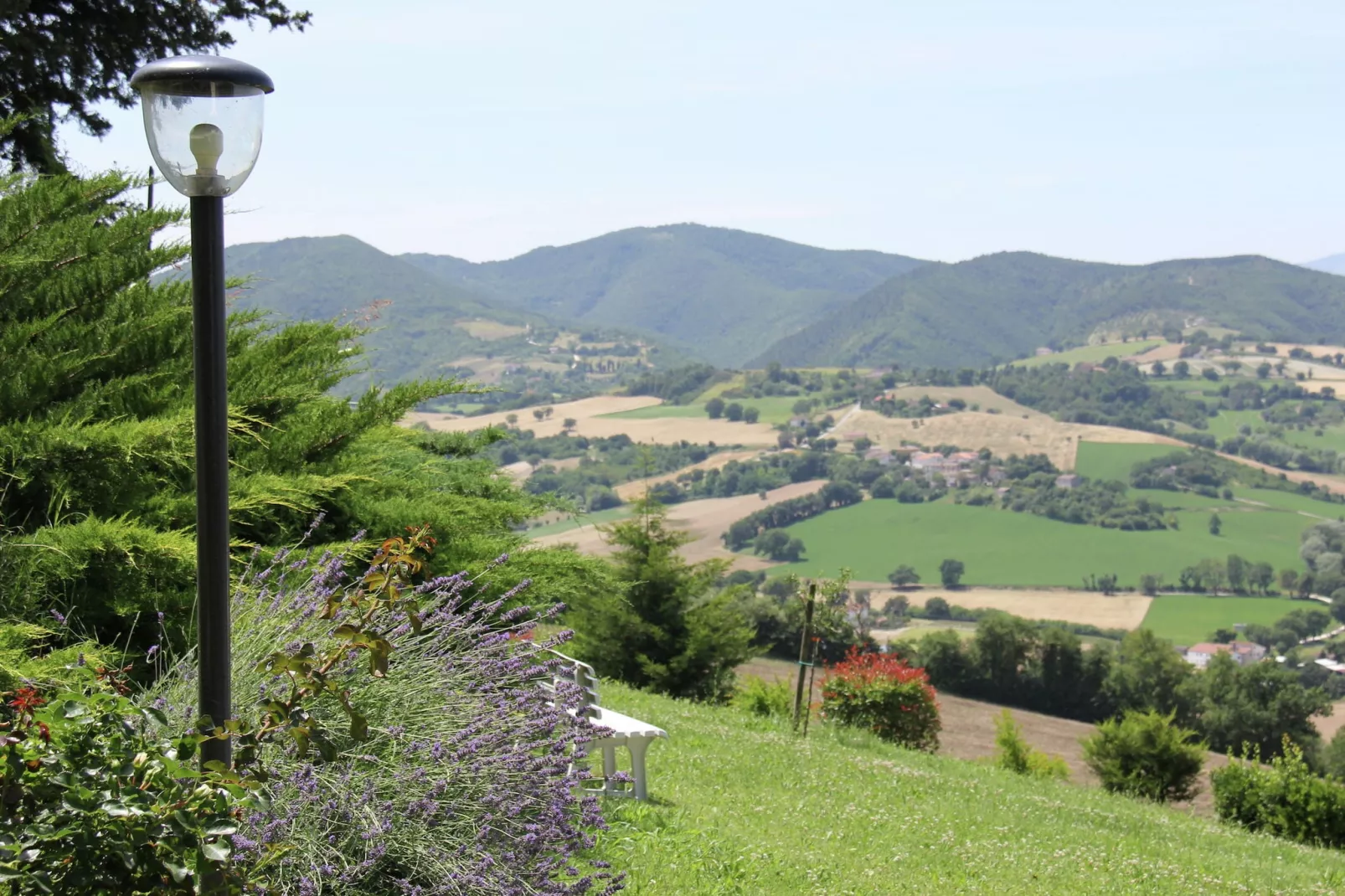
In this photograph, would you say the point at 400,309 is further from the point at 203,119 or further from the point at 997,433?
the point at 203,119

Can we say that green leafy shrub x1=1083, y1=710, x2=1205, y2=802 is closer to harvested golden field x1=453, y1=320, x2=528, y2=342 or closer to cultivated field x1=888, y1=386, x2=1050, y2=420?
cultivated field x1=888, y1=386, x2=1050, y2=420

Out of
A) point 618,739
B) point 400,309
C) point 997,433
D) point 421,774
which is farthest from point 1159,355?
point 421,774

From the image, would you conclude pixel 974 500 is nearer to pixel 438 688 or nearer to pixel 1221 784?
pixel 1221 784

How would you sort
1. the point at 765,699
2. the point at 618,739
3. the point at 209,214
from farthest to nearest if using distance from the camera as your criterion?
the point at 765,699
the point at 618,739
the point at 209,214

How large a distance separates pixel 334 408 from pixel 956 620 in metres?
65.9

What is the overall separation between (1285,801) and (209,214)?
10.8 metres

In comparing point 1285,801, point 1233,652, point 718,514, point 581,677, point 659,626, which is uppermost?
point 581,677

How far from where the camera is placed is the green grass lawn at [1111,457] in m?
112

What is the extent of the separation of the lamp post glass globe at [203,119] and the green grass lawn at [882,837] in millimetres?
2527

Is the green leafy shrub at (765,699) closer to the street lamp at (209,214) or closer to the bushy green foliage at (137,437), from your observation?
the bushy green foliage at (137,437)

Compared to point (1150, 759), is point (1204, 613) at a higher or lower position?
lower

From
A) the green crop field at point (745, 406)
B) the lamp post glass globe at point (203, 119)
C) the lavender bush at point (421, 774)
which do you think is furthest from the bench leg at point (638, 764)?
the green crop field at point (745, 406)

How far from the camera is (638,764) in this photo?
16.2 ft

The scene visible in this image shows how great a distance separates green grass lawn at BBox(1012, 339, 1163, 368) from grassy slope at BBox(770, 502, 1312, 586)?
74447 mm
